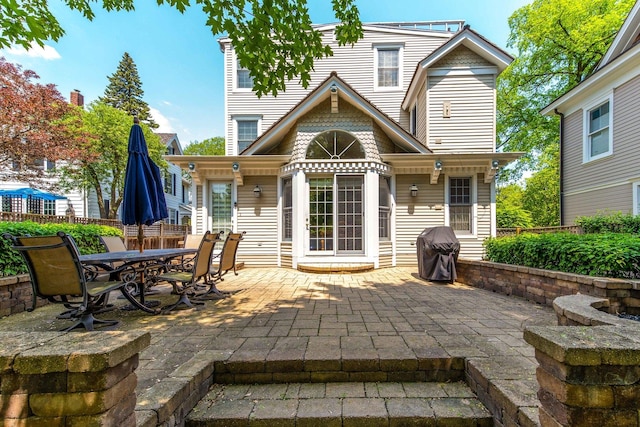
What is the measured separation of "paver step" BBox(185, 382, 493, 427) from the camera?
1.99 meters

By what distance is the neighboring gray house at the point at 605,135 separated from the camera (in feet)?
25.8

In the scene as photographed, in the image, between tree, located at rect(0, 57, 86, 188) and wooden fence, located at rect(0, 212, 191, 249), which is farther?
tree, located at rect(0, 57, 86, 188)

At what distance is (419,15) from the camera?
551 inches

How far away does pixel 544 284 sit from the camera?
14.2 feet

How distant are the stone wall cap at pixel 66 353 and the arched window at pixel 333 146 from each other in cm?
683

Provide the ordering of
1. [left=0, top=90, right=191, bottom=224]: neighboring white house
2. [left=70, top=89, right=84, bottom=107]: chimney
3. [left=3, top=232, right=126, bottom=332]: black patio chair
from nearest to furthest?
[left=3, top=232, right=126, bottom=332]: black patio chair → [left=0, top=90, right=191, bottom=224]: neighboring white house → [left=70, top=89, right=84, bottom=107]: chimney

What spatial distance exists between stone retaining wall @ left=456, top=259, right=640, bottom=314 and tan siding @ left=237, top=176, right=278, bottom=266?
522 centimetres

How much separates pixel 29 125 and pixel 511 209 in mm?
22571

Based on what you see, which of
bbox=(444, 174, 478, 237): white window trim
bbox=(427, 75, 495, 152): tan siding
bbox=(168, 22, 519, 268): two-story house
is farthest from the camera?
bbox=(427, 75, 495, 152): tan siding

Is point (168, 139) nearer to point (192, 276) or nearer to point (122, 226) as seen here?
point (122, 226)

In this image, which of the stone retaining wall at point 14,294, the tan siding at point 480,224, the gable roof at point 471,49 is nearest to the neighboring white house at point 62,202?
the stone retaining wall at point 14,294

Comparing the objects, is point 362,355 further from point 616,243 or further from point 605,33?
point 605,33

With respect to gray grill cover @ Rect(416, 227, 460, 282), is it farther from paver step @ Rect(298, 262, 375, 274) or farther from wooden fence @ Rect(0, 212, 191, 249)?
wooden fence @ Rect(0, 212, 191, 249)

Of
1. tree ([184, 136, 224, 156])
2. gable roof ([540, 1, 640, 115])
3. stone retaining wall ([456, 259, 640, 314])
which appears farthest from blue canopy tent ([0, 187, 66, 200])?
tree ([184, 136, 224, 156])
